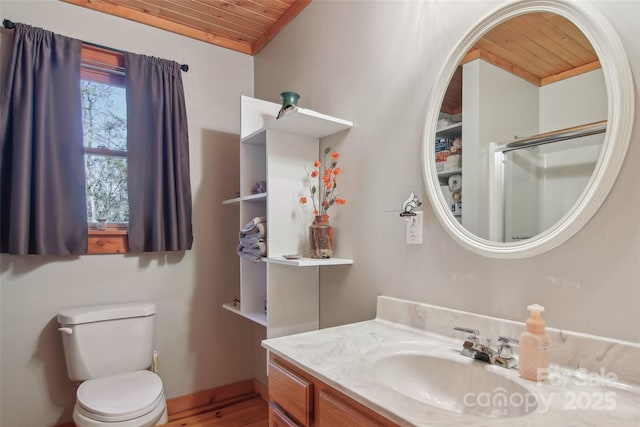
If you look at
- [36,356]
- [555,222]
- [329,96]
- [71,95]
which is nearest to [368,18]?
[329,96]

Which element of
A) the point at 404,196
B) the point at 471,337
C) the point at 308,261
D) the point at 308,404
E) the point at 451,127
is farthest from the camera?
the point at 308,261

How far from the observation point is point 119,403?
5.29ft

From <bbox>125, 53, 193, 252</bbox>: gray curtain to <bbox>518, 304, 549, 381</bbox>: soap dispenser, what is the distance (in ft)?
6.36

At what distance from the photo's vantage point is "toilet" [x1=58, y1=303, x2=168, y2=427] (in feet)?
5.20

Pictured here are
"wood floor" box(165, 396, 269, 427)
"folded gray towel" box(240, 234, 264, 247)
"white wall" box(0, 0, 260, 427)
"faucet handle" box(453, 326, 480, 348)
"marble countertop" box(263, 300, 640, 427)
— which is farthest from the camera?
"wood floor" box(165, 396, 269, 427)

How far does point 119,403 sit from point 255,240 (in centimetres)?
93

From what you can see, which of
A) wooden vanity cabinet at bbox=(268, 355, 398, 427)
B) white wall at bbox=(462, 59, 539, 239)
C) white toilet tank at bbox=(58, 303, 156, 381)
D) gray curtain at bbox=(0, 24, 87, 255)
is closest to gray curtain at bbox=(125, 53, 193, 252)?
gray curtain at bbox=(0, 24, 87, 255)

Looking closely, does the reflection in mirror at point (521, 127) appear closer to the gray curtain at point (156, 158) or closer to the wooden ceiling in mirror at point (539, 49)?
the wooden ceiling in mirror at point (539, 49)

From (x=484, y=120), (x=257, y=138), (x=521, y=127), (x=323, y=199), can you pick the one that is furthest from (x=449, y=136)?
(x=257, y=138)

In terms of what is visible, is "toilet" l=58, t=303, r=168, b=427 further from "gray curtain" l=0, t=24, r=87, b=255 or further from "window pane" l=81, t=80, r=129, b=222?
"window pane" l=81, t=80, r=129, b=222

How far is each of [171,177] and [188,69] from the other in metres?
0.76

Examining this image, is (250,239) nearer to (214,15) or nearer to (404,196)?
(404,196)

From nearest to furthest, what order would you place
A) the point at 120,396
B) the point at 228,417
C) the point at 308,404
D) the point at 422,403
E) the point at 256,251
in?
the point at 422,403
the point at 308,404
the point at 120,396
the point at 256,251
the point at 228,417

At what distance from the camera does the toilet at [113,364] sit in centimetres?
159
